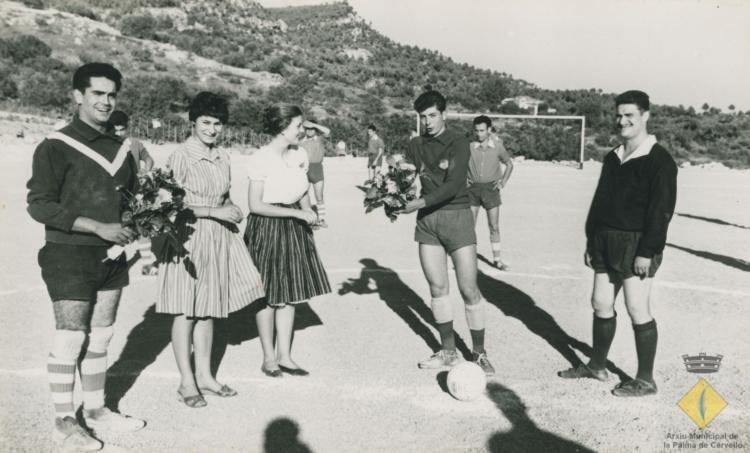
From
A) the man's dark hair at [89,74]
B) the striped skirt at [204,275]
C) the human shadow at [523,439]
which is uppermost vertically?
the man's dark hair at [89,74]

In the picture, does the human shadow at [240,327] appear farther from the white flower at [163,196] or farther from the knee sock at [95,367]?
the white flower at [163,196]

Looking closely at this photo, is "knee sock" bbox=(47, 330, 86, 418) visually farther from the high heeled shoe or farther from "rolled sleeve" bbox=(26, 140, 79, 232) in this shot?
the high heeled shoe

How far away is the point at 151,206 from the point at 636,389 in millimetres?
3762

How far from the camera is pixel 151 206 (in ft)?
12.6

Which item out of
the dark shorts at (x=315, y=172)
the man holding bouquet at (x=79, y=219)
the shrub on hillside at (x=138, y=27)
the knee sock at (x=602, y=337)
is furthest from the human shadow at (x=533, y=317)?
the shrub on hillside at (x=138, y=27)

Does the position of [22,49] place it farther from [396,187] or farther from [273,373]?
[396,187]

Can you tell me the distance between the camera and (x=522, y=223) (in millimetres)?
14281

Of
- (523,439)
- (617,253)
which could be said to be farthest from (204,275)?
(617,253)

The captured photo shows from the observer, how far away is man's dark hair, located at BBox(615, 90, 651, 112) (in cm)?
468

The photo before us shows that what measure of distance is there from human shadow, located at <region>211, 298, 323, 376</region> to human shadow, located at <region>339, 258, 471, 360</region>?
94 cm

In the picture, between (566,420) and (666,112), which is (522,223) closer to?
(566,420)

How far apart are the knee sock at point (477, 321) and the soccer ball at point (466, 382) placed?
542 millimetres

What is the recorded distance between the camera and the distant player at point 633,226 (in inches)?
181

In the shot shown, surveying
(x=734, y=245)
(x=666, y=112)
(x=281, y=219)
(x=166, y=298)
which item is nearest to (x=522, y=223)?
(x=734, y=245)
